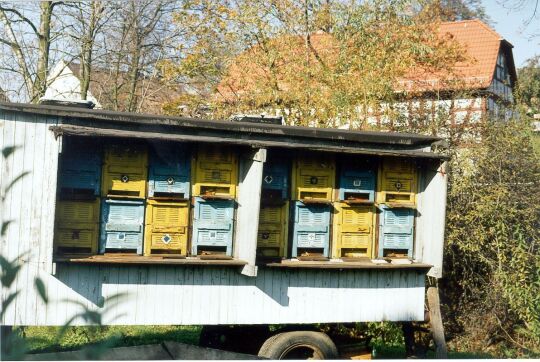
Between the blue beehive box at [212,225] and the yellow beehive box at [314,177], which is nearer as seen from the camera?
the blue beehive box at [212,225]

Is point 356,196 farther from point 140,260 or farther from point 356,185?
point 140,260

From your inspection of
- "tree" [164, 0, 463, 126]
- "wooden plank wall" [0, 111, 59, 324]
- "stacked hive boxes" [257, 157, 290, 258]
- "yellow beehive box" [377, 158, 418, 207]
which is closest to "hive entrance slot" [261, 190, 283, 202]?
"stacked hive boxes" [257, 157, 290, 258]

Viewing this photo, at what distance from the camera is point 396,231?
27.2 feet

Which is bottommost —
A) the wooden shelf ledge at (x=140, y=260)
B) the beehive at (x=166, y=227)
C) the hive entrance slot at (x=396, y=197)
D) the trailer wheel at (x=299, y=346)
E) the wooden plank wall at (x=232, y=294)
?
the trailer wheel at (x=299, y=346)

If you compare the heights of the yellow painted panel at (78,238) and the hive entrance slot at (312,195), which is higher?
the hive entrance slot at (312,195)

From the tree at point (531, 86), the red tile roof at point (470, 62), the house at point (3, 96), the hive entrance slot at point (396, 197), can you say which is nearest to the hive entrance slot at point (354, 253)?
the hive entrance slot at point (396, 197)

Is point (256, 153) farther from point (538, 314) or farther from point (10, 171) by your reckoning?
point (538, 314)

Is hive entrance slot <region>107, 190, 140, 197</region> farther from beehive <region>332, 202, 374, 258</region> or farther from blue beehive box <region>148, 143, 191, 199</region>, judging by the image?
beehive <region>332, 202, 374, 258</region>

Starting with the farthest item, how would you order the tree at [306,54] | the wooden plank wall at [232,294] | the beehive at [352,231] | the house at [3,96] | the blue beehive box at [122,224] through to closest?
the house at [3,96], the tree at [306,54], the beehive at [352,231], the blue beehive box at [122,224], the wooden plank wall at [232,294]

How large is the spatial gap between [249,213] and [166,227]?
873 millimetres

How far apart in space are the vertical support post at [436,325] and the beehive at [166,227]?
3.46 metres

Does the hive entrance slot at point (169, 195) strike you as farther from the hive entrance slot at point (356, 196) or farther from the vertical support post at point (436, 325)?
the vertical support post at point (436, 325)

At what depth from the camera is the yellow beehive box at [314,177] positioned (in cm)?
785

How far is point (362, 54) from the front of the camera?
13.3m
